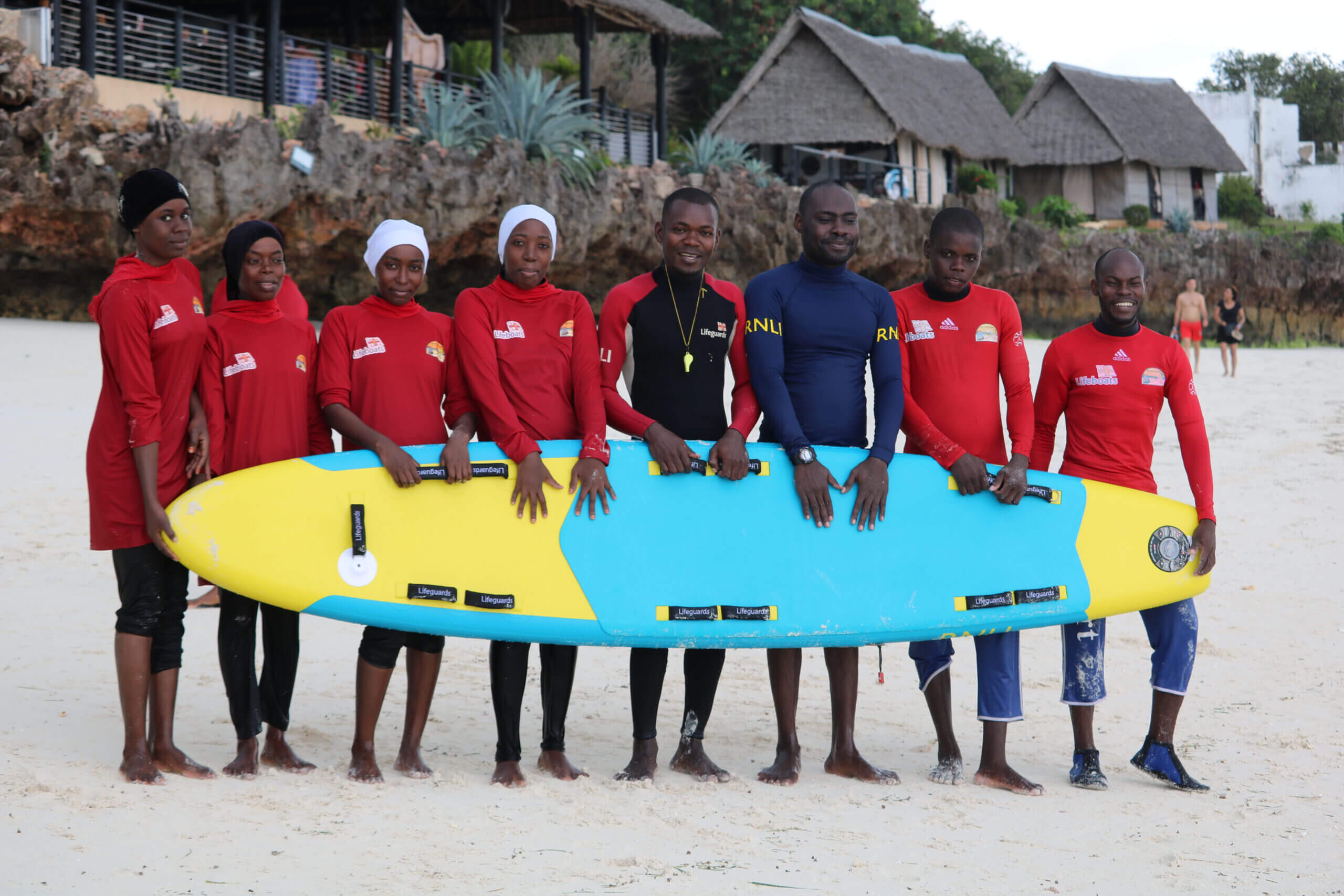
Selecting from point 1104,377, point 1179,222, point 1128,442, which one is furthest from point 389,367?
point 1179,222

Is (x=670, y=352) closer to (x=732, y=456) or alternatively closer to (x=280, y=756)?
(x=732, y=456)

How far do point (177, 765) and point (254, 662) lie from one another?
1.08ft

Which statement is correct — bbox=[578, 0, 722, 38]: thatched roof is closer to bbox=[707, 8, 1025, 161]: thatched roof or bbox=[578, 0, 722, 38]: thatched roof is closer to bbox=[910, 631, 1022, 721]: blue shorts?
bbox=[707, 8, 1025, 161]: thatched roof

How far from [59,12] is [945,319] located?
33.3 feet

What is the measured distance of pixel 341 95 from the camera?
534 inches

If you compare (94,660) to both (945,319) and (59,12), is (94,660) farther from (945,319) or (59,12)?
(59,12)

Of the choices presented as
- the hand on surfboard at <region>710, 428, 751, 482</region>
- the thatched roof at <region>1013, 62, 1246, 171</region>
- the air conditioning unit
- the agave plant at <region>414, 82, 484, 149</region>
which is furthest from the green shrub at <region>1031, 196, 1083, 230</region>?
the hand on surfboard at <region>710, 428, 751, 482</region>

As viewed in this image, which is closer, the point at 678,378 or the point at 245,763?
the point at 245,763

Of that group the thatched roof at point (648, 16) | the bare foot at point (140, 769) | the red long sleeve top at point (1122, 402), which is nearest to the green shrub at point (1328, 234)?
the thatched roof at point (648, 16)

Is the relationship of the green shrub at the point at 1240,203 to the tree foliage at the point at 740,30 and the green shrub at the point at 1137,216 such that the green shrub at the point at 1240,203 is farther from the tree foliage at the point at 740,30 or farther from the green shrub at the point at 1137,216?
the tree foliage at the point at 740,30

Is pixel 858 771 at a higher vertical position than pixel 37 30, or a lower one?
lower

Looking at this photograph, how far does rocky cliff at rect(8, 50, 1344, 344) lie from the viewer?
9.95 meters

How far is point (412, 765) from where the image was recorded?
129 inches

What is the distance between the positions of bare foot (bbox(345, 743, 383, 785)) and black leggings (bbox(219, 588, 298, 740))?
263 millimetres
